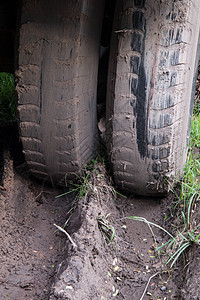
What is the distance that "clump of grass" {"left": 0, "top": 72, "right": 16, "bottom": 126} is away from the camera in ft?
8.26

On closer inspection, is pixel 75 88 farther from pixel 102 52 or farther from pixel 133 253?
pixel 133 253

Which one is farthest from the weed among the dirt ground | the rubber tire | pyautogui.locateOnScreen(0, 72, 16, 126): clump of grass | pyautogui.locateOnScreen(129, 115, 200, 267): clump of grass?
pyautogui.locateOnScreen(0, 72, 16, 126): clump of grass

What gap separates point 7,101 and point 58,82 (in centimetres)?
114

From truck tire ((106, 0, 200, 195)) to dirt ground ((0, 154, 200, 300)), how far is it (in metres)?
0.19

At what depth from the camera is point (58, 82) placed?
1636 mm

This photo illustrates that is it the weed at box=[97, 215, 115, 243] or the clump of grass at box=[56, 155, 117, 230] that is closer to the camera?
the weed at box=[97, 215, 115, 243]

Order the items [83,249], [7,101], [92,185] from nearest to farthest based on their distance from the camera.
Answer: [83,249]
[92,185]
[7,101]

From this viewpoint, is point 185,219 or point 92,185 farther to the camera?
point 92,185

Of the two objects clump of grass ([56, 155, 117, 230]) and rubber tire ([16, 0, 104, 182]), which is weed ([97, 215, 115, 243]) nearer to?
clump of grass ([56, 155, 117, 230])

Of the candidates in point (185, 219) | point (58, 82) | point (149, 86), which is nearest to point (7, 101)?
point (58, 82)

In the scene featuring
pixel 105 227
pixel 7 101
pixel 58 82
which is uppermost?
pixel 58 82

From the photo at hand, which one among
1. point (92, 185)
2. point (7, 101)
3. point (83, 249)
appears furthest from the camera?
point (7, 101)

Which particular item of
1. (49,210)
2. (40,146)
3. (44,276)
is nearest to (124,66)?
(40,146)

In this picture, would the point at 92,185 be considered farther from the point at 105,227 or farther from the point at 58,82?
the point at 58,82
